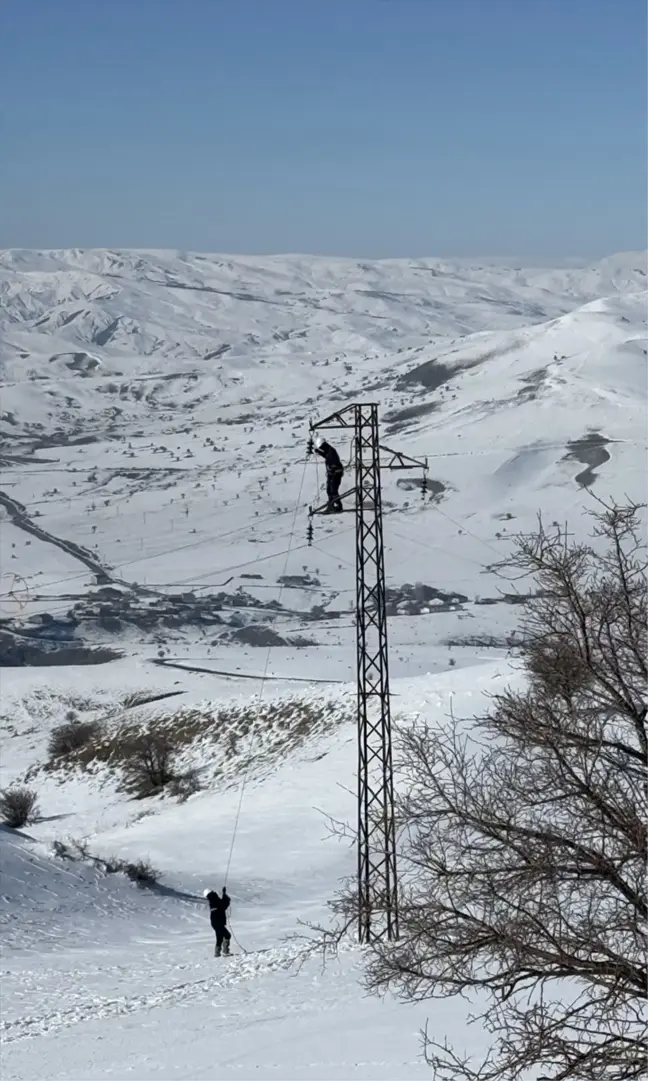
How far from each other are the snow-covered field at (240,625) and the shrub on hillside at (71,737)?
0.89 m

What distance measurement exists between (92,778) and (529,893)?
28900 mm

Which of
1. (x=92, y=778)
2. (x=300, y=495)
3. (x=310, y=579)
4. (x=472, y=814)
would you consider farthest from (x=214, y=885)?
(x=300, y=495)

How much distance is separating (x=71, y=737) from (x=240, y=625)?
20.7 meters

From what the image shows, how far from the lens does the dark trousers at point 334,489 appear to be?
1559 cm

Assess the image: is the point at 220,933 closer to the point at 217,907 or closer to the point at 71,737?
the point at 217,907

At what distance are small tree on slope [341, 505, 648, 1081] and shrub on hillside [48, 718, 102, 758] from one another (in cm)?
3113

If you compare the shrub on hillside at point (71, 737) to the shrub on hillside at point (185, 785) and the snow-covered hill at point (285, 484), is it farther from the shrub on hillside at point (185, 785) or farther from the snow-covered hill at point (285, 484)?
Result: the snow-covered hill at point (285, 484)

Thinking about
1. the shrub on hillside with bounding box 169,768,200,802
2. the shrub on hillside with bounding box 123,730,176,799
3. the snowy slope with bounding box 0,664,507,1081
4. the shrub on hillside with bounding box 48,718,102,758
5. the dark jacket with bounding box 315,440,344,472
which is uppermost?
the shrub on hillside with bounding box 48,718,102,758

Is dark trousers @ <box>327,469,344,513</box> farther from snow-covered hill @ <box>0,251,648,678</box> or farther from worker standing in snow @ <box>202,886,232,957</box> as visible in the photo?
snow-covered hill @ <box>0,251,648,678</box>

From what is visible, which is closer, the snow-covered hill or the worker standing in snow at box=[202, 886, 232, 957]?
the worker standing in snow at box=[202, 886, 232, 957]

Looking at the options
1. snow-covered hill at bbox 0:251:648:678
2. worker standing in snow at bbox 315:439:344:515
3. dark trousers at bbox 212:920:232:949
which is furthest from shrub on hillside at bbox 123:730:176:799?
worker standing in snow at bbox 315:439:344:515

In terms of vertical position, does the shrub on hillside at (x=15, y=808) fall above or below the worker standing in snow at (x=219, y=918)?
above

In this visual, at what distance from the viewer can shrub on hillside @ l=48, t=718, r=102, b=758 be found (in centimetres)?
3666

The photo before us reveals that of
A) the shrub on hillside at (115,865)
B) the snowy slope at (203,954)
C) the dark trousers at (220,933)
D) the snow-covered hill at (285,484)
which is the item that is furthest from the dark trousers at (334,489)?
the snow-covered hill at (285,484)
